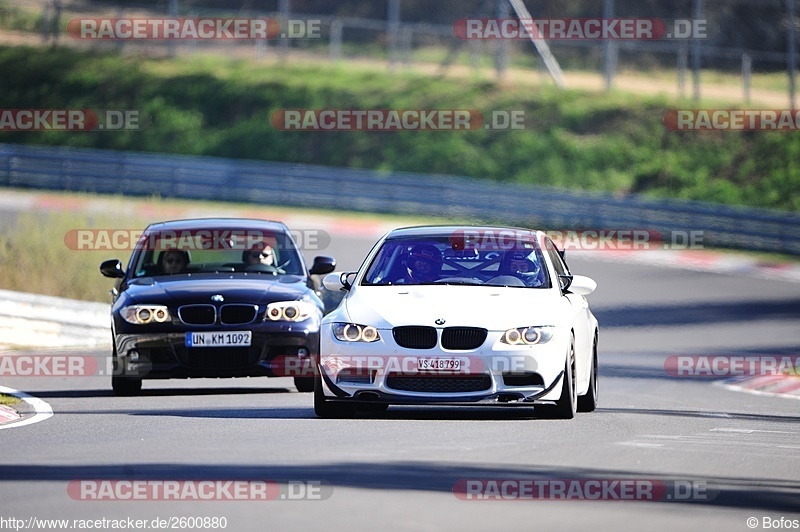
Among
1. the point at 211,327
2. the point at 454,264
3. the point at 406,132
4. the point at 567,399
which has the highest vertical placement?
the point at 406,132

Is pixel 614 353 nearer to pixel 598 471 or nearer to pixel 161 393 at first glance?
pixel 161 393

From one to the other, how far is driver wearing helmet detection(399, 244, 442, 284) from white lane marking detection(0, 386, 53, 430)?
3056 mm

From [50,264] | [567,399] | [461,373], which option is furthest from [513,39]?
[461,373]

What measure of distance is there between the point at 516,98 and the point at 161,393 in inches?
1334

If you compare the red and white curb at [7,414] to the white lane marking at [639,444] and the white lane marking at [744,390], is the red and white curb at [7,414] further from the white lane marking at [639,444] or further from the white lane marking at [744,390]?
the white lane marking at [744,390]

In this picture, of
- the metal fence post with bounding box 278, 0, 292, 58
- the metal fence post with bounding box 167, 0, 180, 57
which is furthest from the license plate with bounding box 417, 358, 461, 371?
the metal fence post with bounding box 167, 0, 180, 57

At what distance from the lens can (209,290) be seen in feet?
48.0

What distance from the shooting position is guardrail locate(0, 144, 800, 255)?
34.6m

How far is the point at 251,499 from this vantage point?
8.10 metres

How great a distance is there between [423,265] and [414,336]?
46.0 inches

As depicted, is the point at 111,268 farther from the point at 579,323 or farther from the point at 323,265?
the point at 579,323

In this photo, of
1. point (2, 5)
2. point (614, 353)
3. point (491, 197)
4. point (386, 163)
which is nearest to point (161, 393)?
point (614, 353)

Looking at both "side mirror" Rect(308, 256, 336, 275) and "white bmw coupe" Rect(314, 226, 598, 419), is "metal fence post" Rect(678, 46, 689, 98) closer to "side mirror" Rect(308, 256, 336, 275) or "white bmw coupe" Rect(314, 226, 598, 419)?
"side mirror" Rect(308, 256, 336, 275)

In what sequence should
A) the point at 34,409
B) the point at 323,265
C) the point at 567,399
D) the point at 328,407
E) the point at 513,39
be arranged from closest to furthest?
1. the point at 567,399
2. the point at 328,407
3. the point at 34,409
4. the point at 323,265
5. the point at 513,39
